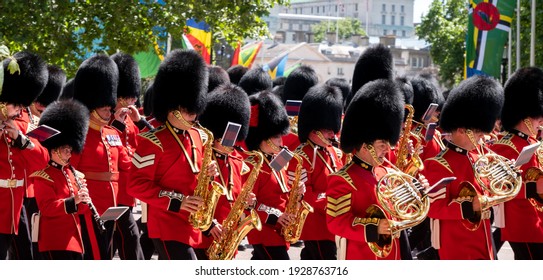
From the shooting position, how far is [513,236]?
283 inches

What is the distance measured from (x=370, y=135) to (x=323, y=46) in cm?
8563

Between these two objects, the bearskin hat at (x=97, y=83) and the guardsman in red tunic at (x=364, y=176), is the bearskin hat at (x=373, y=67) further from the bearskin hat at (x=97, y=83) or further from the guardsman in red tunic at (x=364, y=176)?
the guardsman in red tunic at (x=364, y=176)

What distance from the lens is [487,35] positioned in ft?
55.9

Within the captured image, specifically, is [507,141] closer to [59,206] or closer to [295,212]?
[295,212]

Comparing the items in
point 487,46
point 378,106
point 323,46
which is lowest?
point 323,46

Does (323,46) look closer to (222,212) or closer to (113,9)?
(113,9)

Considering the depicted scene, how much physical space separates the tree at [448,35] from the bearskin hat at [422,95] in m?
31.4

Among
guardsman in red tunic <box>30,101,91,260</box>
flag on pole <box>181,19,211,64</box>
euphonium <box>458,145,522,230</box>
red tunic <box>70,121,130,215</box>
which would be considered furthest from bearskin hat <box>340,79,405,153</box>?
flag on pole <box>181,19,211,64</box>

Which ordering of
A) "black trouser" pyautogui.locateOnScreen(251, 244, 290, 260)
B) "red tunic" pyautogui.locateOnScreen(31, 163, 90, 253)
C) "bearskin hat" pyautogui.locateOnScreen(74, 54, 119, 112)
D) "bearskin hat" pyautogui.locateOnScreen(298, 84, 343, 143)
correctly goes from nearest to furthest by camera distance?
"red tunic" pyautogui.locateOnScreen(31, 163, 90, 253), "black trouser" pyautogui.locateOnScreen(251, 244, 290, 260), "bearskin hat" pyautogui.locateOnScreen(74, 54, 119, 112), "bearskin hat" pyautogui.locateOnScreen(298, 84, 343, 143)

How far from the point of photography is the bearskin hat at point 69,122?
6875mm

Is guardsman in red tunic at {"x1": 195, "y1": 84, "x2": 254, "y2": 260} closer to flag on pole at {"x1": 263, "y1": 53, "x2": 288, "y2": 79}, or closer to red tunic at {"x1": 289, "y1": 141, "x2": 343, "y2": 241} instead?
red tunic at {"x1": 289, "y1": 141, "x2": 343, "y2": 241}

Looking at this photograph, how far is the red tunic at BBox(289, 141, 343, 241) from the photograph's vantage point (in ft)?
24.6

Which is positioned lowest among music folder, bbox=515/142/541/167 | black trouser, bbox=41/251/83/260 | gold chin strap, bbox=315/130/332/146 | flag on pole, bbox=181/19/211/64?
flag on pole, bbox=181/19/211/64

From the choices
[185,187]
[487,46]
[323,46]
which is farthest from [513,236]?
[323,46]
